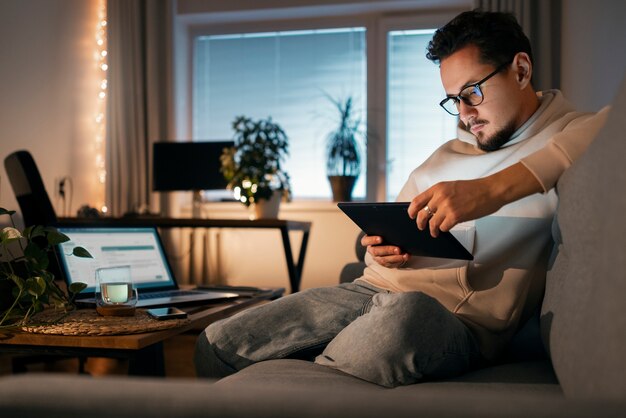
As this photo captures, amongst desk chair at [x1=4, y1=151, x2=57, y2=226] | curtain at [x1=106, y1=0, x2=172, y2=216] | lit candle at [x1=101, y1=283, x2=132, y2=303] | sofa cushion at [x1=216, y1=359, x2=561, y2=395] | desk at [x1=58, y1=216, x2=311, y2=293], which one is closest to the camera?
sofa cushion at [x1=216, y1=359, x2=561, y2=395]

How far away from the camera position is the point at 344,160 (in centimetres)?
451

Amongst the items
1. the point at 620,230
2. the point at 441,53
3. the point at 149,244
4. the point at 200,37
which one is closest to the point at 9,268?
the point at 149,244

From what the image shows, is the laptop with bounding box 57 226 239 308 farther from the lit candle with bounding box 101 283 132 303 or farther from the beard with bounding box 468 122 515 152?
the beard with bounding box 468 122 515 152

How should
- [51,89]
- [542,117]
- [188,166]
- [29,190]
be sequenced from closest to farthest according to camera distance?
[542,117] → [29,190] → [188,166] → [51,89]

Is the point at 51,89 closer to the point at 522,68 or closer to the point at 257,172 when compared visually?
the point at 257,172

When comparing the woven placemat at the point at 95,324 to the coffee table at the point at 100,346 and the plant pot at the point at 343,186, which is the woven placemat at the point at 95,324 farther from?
the plant pot at the point at 343,186

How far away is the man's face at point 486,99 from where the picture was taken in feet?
5.50

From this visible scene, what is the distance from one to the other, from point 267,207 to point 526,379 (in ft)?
9.79

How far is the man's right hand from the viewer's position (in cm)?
159

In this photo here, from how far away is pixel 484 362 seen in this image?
142 cm

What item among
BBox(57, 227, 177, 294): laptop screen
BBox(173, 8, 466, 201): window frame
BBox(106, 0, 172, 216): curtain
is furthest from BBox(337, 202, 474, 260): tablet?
BBox(106, 0, 172, 216): curtain

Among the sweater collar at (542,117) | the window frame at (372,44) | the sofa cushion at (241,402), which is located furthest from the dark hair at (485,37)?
the window frame at (372,44)

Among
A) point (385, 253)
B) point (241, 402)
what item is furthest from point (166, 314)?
point (241, 402)

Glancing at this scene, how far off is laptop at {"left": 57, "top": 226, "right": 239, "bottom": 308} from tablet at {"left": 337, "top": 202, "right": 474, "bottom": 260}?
0.64 metres
